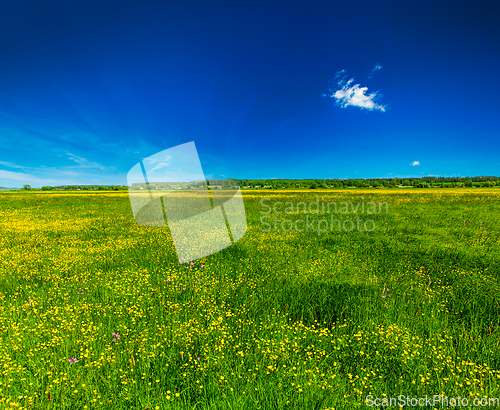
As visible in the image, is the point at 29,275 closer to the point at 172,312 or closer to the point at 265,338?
the point at 172,312

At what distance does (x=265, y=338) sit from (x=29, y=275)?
21.2 feet

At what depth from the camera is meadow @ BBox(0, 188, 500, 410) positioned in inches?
99.8

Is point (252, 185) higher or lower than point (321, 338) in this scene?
higher

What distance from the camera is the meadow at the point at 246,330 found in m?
2.54

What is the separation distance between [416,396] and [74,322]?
5.04 metres

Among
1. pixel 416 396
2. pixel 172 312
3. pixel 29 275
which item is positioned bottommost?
pixel 416 396

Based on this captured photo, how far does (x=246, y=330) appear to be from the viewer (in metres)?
3.59

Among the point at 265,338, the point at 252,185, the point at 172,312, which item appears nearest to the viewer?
the point at 265,338


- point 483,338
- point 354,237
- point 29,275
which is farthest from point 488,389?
point 29,275

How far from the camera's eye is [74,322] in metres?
3.64

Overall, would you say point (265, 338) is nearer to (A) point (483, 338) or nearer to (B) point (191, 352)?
(B) point (191, 352)

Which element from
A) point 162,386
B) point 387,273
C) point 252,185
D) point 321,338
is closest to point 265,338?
point 321,338

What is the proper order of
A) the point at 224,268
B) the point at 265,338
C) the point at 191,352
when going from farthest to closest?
the point at 224,268 → the point at 265,338 → the point at 191,352

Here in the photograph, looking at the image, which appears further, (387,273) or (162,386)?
(387,273)
